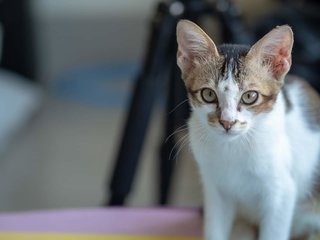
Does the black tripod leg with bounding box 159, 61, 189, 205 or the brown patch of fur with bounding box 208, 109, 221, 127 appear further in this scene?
the black tripod leg with bounding box 159, 61, 189, 205

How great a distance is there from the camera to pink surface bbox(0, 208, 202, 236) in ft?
2.71

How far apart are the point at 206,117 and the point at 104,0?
1739 mm

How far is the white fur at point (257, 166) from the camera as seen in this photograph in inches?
26.0

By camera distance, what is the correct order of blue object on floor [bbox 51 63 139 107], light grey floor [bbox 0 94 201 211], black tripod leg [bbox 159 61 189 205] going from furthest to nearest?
blue object on floor [bbox 51 63 139 107]
light grey floor [bbox 0 94 201 211]
black tripod leg [bbox 159 61 189 205]

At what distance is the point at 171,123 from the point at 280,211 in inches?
12.5

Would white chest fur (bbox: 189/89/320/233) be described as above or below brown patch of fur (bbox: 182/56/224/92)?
below

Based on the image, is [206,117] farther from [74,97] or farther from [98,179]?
[74,97]

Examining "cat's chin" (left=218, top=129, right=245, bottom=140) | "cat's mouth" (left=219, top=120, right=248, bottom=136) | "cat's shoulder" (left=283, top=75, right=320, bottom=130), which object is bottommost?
"cat's chin" (left=218, top=129, right=245, bottom=140)

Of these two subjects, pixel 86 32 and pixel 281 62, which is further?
pixel 86 32

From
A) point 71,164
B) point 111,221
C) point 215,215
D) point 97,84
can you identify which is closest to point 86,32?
point 97,84

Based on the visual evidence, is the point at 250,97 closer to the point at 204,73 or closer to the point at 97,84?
the point at 204,73

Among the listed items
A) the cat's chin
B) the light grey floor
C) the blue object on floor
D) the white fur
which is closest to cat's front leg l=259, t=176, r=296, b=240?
the white fur

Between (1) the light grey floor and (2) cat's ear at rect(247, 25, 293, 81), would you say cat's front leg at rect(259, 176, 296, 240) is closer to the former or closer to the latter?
(2) cat's ear at rect(247, 25, 293, 81)

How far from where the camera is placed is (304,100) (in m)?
0.77
